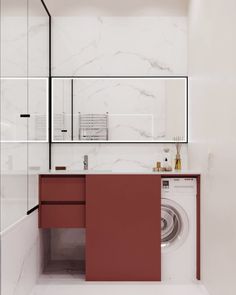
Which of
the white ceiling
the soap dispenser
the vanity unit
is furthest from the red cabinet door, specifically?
the white ceiling

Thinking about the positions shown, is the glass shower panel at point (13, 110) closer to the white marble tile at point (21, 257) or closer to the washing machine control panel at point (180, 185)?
the white marble tile at point (21, 257)

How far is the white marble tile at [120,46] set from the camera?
4.45 m

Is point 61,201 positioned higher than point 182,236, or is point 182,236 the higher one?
point 61,201

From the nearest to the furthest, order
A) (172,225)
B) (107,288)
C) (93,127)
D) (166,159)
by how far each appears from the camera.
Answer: (107,288) < (172,225) < (166,159) < (93,127)

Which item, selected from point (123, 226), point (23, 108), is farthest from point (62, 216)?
point (23, 108)

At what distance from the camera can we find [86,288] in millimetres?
3639

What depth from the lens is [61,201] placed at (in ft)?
12.5

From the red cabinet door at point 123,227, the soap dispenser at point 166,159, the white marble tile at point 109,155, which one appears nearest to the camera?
the red cabinet door at point 123,227

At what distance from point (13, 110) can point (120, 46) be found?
2.02 meters

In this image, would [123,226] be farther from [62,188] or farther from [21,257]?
[21,257]

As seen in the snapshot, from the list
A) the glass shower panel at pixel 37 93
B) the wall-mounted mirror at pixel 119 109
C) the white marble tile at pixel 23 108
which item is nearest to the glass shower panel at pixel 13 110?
the white marble tile at pixel 23 108

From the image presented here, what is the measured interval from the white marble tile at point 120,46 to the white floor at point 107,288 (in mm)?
2048

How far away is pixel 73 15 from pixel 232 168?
2.63m

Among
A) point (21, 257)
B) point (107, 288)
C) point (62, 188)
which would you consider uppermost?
point (62, 188)
